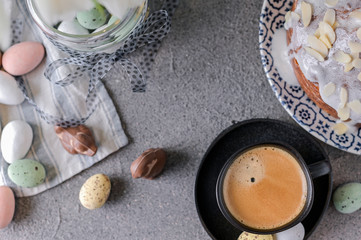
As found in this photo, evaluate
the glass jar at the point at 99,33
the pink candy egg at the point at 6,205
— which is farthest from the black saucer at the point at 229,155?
the pink candy egg at the point at 6,205

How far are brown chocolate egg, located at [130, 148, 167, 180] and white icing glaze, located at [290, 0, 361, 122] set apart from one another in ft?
0.95

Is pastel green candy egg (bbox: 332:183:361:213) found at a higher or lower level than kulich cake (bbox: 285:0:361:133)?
lower

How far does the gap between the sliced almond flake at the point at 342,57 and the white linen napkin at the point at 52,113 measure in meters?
0.40

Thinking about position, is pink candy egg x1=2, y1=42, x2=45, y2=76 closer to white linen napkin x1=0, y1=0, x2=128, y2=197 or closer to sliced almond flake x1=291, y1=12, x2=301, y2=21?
white linen napkin x1=0, y1=0, x2=128, y2=197

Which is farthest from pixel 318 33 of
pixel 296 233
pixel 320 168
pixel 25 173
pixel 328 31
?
pixel 25 173

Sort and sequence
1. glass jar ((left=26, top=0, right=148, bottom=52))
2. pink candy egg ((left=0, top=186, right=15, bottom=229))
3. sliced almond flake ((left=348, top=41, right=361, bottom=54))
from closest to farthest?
sliced almond flake ((left=348, top=41, right=361, bottom=54)) < glass jar ((left=26, top=0, right=148, bottom=52)) < pink candy egg ((left=0, top=186, right=15, bottom=229))

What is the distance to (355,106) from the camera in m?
0.72

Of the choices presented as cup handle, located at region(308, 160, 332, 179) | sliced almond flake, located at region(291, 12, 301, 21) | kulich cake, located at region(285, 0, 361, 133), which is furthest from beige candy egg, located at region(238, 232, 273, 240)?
sliced almond flake, located at region(291, 12, 301, 21)

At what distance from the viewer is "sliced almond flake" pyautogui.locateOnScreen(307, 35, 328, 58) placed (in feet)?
2.31

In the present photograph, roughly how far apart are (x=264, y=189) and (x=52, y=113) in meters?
0.40

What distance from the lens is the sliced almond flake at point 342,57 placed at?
690 mm

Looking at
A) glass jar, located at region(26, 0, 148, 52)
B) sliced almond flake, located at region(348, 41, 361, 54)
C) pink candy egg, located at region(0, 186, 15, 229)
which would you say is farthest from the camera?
pink candy egg, located at region(0, 186, 15, 229)

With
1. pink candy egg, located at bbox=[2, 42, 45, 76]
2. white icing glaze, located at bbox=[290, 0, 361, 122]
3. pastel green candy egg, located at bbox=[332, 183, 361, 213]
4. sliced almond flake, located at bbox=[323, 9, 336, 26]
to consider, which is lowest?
pastel green candy egg, located at bbox=[332, 183, 361, 213]

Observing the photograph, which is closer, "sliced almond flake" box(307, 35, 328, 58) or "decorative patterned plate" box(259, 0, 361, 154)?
"sliced almond flake" box(307, 35, 328, 58)
